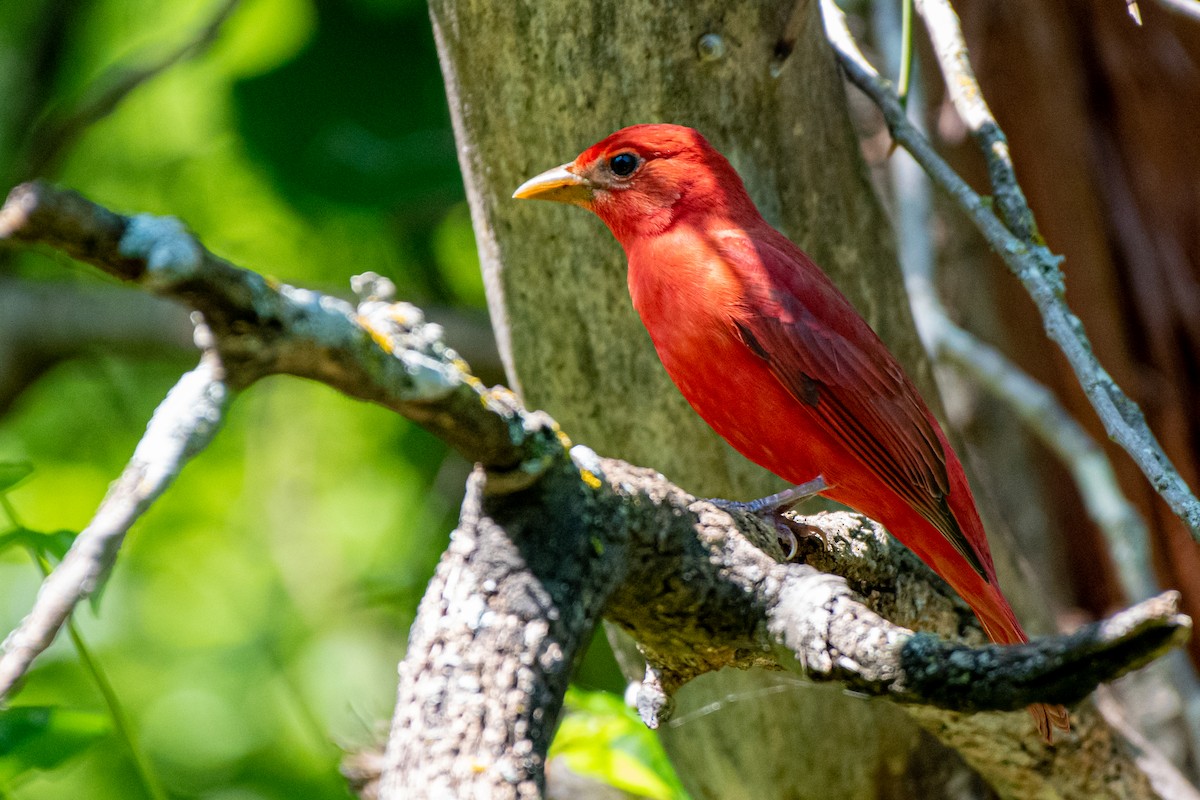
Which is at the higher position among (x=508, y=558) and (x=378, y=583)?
(x=378, y=583)

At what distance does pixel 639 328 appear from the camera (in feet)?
10.3

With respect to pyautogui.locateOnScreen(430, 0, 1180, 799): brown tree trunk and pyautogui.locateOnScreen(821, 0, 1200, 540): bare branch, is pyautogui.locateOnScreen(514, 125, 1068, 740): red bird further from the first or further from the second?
pyautogui.locateOnScreen(821, 0, 1200, 540): bare branch

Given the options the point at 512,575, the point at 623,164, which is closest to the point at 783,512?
the point at 623,164

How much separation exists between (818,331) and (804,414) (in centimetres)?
19

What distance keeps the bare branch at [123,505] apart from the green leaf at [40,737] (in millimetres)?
1202

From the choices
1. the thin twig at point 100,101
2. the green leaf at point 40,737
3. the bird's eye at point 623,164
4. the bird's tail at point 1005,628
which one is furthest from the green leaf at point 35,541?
the thin twig at point 100,101

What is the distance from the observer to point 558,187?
291 cm

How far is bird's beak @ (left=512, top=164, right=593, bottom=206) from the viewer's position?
289 cm

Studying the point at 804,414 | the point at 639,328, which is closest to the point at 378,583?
the point at 639,328

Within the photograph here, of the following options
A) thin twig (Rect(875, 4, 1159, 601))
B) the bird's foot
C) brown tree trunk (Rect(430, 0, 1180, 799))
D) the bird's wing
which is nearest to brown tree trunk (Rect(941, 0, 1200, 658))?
thin twig (Rect(875, 4, 1159, 601))

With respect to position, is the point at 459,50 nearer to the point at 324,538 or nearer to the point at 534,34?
the point at 534,34

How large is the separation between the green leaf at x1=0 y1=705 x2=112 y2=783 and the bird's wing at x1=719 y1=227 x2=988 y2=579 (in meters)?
1.56

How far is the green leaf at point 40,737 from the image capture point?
7.43ft

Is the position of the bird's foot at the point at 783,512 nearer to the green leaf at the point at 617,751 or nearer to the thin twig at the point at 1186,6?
the green leaf at the point at 617,751
